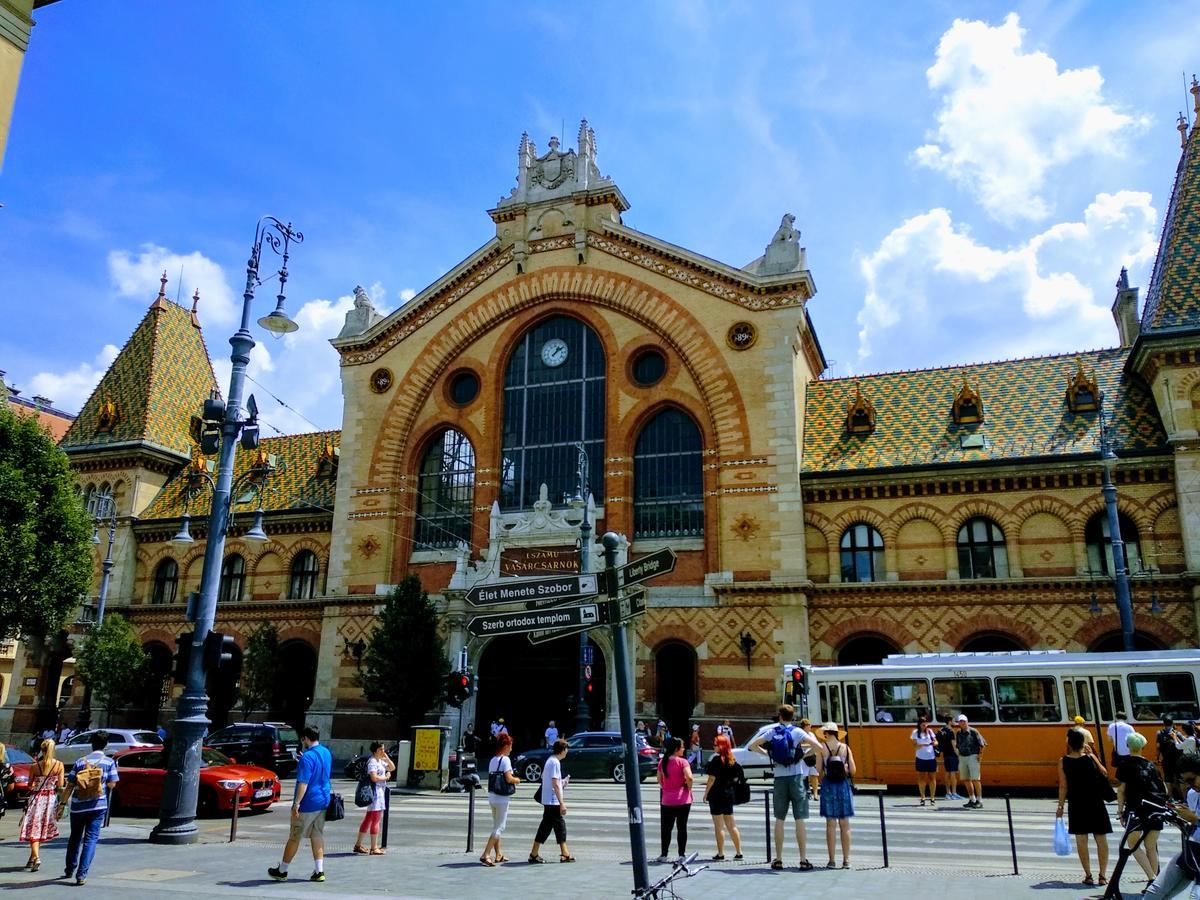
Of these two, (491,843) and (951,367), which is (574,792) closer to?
(491,843)

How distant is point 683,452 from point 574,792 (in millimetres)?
13461

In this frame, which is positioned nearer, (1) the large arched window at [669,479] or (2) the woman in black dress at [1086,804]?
(2) the woman in black dress at [1086,804]

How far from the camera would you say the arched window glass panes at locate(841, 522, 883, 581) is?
29.7 metres

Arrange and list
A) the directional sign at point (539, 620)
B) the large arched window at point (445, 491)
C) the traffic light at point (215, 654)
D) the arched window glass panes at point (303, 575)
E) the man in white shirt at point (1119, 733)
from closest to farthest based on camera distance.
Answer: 1. the directional sign at point (539, 620)
2. the traffic light at point (215, 654)
3. the man in white shirt at point (1119, 733)
4. the large arched window at point (445, 491)
5. the arched window glass panes at point (303, 575)

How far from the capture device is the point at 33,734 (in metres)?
38.3

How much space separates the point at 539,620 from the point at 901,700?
16.8 meters

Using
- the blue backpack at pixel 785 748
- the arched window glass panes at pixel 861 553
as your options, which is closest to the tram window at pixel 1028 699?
the arched window glass panes at pixel 861 553

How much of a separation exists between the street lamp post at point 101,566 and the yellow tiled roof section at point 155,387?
2737 mm

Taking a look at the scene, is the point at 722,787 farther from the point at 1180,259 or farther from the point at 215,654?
the point at 1180,259

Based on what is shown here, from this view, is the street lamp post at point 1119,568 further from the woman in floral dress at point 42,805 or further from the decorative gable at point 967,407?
the woman in floral dress at point 42,805

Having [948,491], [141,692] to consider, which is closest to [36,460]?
[141,692]

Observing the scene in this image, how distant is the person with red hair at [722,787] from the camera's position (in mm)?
12648

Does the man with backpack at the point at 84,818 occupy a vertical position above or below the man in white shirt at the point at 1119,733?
below

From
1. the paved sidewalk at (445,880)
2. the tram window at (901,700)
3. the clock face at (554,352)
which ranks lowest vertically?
the paved sidewalk at (445,880)
